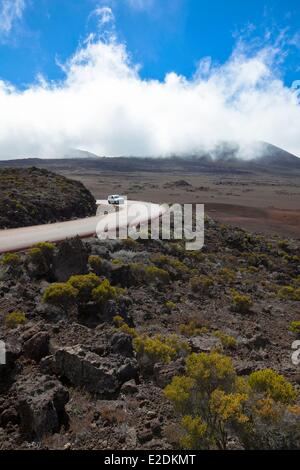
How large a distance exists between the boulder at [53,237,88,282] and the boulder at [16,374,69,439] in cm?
583

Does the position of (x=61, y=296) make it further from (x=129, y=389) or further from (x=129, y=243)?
(x=129, y=243)

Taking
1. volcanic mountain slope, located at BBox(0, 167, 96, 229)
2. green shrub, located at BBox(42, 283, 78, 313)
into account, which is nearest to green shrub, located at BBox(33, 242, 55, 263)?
green shrub, located at BBox(42, 283, 78, 313)

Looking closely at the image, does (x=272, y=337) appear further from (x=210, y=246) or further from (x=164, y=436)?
(x=210, y=246)

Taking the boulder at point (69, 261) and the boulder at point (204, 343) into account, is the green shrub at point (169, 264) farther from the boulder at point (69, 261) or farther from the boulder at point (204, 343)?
the boulder at point (204, 343)

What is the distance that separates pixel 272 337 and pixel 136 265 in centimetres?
542

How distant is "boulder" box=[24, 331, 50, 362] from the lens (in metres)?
7.65

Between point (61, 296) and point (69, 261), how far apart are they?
2403 mm

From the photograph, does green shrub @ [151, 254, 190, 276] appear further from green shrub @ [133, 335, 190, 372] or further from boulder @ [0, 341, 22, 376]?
boulder @ [0, 341, 22, 376]

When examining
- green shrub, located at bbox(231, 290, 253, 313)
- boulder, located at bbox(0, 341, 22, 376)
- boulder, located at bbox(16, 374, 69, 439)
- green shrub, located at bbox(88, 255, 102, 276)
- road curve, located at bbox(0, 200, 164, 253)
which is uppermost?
road curve, located at bbox(0, 200, 164, 253)

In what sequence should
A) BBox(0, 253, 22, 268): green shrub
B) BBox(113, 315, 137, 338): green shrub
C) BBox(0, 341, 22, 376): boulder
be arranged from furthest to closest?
BBox(0, 253, 22, 268): green shrub, BBox(113, 315, 137, 338): green shrub, BBox(0, 341, 22, 376): boulder

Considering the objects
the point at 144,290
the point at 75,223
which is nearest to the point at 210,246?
the point at 75,223

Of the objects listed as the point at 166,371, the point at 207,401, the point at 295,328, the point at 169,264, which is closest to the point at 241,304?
the point at 295,328

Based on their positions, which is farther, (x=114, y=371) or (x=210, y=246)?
(x=210, y=246)
